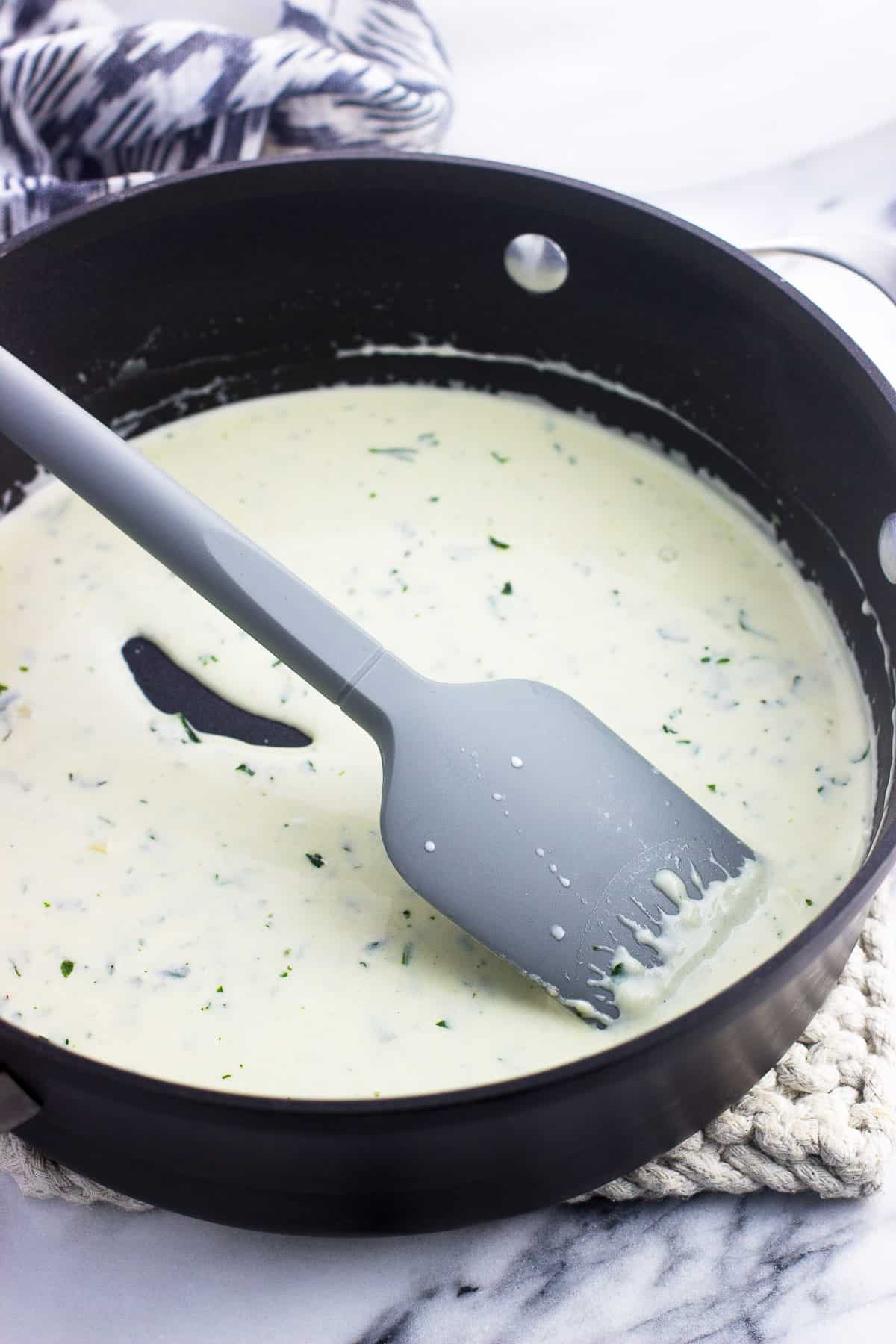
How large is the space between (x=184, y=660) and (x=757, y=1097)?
821 millimetres

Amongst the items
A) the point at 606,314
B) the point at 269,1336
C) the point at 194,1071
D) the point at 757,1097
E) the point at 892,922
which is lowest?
the point at 269,1336

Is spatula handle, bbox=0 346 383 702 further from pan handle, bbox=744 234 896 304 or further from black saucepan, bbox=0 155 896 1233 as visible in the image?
pan handle, bbox=744 234 896 304

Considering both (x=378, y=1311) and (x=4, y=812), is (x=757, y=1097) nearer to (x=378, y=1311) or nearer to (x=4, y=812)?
(x=378, y=1311)

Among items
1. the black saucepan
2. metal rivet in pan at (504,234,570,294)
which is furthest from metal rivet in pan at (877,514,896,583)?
metal rivet in pan at (504,234,570,294)

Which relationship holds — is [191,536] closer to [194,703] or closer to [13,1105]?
[194,703]

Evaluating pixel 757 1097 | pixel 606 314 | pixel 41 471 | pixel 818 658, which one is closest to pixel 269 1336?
pixel 757 1097

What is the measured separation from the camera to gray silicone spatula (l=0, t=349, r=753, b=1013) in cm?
135

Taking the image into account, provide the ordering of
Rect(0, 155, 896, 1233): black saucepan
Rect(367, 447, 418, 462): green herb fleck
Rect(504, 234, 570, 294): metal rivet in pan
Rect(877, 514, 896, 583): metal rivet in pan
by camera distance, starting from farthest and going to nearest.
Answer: Rect(367, 447, 418, 462): green herb fleck, Rect(504, 234, 570, 294): metal rivet in pan, Rect(877, 514, 896, 583): metal rivet in pan, Rect(0, 155, 896, 1233): black saucepan

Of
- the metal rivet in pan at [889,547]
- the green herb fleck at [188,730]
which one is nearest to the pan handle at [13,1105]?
the green herb fleck at [188,730]

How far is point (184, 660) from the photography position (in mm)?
1732

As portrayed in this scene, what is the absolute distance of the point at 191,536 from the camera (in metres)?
1.36

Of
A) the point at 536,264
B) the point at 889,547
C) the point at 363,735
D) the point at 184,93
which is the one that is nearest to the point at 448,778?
the point at 363,735

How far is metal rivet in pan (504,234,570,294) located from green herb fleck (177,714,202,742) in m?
0.73

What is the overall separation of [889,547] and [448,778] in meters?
0.55
